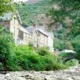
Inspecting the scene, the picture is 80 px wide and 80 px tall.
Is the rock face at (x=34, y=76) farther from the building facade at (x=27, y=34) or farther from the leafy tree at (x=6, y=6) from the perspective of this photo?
the building facade at (x=27, y=34)

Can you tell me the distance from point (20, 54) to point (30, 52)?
169cm

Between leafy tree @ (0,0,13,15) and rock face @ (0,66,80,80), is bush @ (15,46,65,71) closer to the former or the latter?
rock face @ (0,66,80,80)

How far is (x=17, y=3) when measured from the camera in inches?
694

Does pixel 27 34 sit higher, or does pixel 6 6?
pixel 6 6

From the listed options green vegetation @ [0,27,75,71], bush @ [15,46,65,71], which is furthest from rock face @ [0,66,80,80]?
bush @ [15,46,65,71]

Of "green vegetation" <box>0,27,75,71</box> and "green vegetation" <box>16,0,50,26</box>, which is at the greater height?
"green vegetation" <box>16,0,50,26</box>

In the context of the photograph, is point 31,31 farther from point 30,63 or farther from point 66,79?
point 66,79

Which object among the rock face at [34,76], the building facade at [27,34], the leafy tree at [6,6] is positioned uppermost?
the leafy tree at [6,6]

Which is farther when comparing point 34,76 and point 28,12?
point 28,12

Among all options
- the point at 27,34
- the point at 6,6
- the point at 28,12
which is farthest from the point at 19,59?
the point at 27,34

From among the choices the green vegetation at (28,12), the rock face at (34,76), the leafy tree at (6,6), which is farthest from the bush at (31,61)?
the leafy tree at (6,6)

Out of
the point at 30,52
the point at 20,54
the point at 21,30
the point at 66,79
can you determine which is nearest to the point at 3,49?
the point at 20,54

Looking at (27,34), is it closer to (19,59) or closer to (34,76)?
(19,59)

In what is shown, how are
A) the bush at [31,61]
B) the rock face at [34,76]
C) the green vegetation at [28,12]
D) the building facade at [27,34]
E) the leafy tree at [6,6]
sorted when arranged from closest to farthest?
the rock face at [34,76] < the leafy tree at [6,6] < the green vegetation at [28,12] < the bush at [31,61] < the building facade at [27,34]
